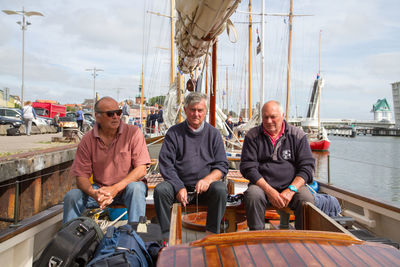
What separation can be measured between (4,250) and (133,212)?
0.95m

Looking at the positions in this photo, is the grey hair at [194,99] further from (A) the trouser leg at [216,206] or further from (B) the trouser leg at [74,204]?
(B) the trouser leg at [74,204]

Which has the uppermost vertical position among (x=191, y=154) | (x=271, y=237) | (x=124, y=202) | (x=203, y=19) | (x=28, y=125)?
(x=203, y=19)

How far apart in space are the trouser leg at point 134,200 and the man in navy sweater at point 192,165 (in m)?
0.13

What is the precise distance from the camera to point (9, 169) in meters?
5.21

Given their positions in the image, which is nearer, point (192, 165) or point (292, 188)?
point (292, 188)

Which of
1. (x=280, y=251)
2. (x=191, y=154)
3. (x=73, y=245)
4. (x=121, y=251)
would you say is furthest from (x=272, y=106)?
(x=73, y=245)

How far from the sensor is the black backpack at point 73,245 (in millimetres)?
1860

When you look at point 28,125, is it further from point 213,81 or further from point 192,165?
point 192,165

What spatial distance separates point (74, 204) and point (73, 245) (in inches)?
35.9

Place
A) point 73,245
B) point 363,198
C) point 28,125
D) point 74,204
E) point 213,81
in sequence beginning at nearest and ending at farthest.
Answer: point 73,245 < point 74,204 < point 363,198 < point 213,81 < point 28,125

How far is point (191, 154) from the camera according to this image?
10.3 ft

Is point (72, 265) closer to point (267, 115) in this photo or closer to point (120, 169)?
point (120, 169)

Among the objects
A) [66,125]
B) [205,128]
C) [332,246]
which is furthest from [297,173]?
[66,125]

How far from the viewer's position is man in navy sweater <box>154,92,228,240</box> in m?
2.91
